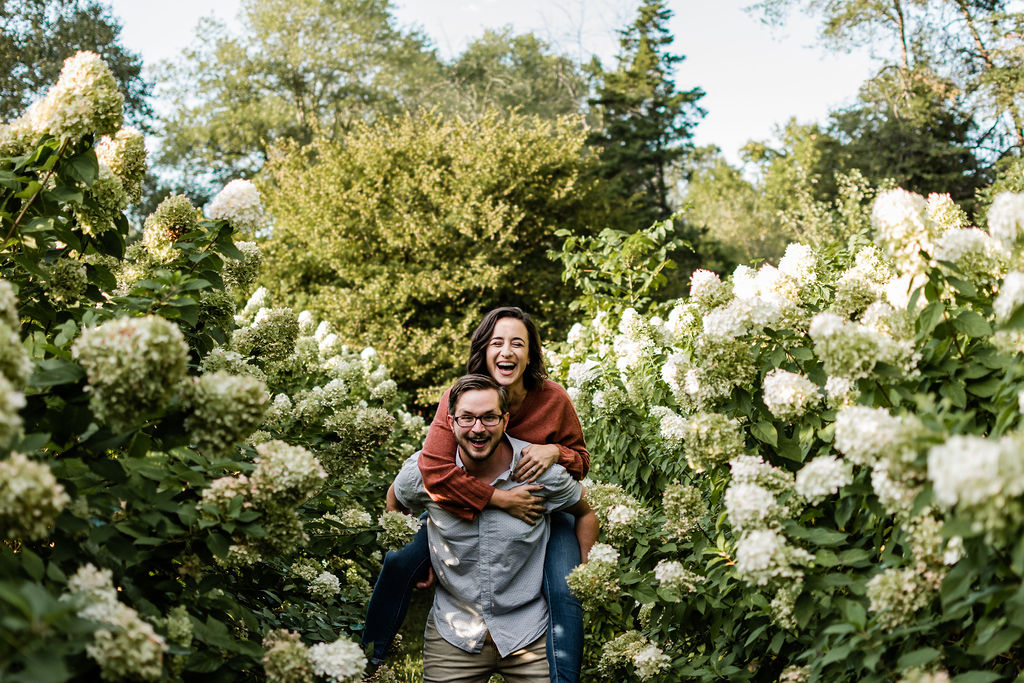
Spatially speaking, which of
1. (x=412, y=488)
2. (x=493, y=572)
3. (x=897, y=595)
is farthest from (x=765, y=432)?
(x=412, y=488)

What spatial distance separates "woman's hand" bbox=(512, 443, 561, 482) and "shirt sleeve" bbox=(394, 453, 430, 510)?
0.37 metres

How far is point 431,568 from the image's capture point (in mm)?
3328

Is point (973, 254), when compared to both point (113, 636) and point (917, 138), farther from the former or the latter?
point (917, 138)

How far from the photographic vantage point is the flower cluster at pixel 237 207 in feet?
9.66

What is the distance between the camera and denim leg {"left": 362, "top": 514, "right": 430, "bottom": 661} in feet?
10.6

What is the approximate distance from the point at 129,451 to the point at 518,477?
1.44 meters

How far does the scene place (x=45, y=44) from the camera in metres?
20.6

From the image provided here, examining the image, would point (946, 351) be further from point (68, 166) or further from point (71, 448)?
point (68, 166)

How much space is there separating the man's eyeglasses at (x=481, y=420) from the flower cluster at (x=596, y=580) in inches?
24.0

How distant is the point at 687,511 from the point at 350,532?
1.59 m

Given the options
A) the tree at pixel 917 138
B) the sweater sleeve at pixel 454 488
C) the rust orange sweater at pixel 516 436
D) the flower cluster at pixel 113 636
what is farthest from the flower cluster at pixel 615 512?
the tree at pixel 917 138

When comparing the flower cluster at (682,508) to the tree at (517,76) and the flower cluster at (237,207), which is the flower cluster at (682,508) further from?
the tree at (517,76)

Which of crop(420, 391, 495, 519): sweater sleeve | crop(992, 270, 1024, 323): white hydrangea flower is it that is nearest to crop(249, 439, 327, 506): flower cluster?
crop(420, 391, 495, 519): sweater sleeve

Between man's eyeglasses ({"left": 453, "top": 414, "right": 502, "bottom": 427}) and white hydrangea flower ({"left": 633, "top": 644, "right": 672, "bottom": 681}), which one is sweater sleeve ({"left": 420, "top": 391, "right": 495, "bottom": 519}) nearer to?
man's eyeglasses ({"left": 453, "top": 414, "right": 502, "bottom": 427})
